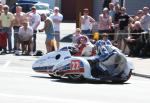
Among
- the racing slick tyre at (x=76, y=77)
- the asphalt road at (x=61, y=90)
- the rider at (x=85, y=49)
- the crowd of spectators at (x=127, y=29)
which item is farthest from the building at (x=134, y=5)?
the racing slick tyre at (x=76, y=77)

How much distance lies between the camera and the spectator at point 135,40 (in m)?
24.6

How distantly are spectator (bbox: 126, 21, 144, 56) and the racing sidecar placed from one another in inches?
284

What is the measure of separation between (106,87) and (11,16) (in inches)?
441

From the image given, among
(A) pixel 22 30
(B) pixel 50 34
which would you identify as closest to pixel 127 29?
(B) pixel 50 34

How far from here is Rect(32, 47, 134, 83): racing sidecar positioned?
16891 mm

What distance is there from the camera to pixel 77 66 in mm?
16844

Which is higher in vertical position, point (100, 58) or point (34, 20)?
point (34, 20)

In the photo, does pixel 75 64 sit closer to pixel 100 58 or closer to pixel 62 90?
pixel 100 58

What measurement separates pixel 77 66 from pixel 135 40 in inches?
323

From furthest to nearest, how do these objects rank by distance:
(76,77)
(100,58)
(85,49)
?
1. (85,49)
2. (100,58)
3. (76,77)

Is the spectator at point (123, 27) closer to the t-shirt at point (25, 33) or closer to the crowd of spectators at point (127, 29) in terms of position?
the crowd of spectators at point (127, 29)

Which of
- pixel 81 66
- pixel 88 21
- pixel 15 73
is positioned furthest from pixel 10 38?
pixel 81 66

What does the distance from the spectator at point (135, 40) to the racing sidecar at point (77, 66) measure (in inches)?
284

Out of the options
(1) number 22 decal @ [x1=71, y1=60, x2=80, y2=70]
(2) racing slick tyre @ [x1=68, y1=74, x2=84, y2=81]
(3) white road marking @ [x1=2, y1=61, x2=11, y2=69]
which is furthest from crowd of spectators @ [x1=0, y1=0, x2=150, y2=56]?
(1) number 22 decal @ [x1=71, y1=60, x2=80, y2=70]
